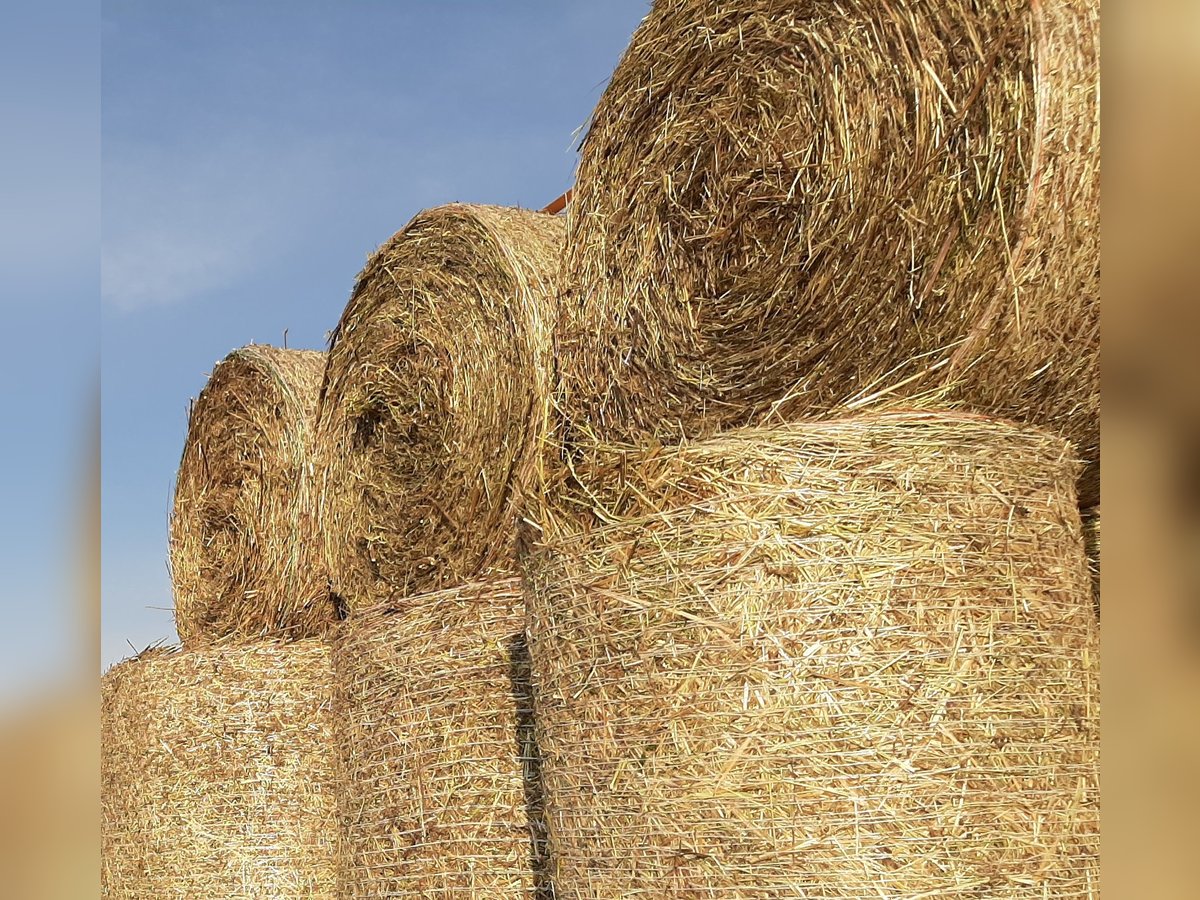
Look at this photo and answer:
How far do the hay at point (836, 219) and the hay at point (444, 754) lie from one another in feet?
1.78

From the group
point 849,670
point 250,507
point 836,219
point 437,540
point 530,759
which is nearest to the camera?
point 849,670

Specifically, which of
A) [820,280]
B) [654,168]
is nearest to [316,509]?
[654,168]

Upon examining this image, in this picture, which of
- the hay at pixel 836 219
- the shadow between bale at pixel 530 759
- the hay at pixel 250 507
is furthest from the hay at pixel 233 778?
the hay at pixel 836 219

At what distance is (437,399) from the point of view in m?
3.46

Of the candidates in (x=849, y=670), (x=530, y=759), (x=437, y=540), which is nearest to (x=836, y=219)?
(x=849, y=670)

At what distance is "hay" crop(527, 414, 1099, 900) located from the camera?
71.6 inches

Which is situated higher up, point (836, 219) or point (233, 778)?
point (836, 219)

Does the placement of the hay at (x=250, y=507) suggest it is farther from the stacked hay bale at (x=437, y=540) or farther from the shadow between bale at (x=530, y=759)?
the shadow between bale at (x=530, y=759)

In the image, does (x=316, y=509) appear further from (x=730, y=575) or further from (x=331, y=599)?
(x=730, y=575)

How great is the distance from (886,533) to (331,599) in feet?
7.30

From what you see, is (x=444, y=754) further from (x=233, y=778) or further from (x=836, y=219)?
(x=836, y=219)

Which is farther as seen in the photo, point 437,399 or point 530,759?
point 437,399

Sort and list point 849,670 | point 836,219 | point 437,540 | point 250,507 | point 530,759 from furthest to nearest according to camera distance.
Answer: point 250,507 < point 437,540 < point 530,759 < point 836,219 < point 849,670

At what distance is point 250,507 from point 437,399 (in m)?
0.98
